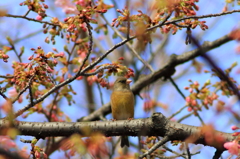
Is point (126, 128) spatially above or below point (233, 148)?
above

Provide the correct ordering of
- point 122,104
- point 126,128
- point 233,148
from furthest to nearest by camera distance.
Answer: point 122,104
point 126,128
point 233,148

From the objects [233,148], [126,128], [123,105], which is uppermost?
[123,105]

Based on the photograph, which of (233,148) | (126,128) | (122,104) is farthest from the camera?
(122,104)

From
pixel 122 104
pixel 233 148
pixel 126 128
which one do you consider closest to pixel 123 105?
pixel 122 104

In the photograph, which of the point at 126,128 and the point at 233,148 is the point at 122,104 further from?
the point at 233,148

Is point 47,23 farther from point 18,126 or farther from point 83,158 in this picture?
point 83,158

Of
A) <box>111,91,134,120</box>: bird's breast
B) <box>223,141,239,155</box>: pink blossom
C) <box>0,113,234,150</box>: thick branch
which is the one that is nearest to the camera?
<box>223,141,239,155</box>: pink blossom

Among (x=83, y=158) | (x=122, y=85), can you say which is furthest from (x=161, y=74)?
(x=83, y=158)

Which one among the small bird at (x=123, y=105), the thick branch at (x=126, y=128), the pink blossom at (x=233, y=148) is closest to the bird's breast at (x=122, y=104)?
the small bird at (x=123, y=105)

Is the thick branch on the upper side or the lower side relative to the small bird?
lower

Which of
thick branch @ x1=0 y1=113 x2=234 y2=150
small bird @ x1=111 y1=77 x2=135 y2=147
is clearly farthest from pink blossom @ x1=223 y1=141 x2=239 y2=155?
small bird @ x1=111 y1=77 x2=135 y2=147

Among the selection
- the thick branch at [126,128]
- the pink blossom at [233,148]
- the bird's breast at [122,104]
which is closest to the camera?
the pink blossom at [233,148]

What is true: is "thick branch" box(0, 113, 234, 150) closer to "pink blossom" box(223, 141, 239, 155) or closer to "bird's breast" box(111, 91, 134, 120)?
"pink blossom" box(223, 141, 239, 155)

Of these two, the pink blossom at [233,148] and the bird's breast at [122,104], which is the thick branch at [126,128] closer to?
the pink blossom at [233,148]
